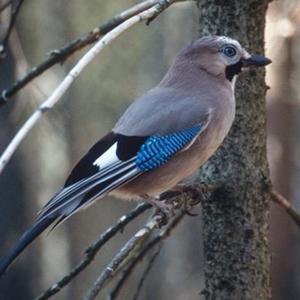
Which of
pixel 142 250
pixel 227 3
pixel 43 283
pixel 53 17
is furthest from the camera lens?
pixel 53 17

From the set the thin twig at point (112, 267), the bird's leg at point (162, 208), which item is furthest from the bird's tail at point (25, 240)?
the bird's leg at point (162, 208)

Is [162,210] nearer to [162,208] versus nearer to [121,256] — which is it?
[162,208]

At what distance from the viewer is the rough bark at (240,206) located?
3502 millimetres

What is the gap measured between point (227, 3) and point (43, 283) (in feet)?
21.8

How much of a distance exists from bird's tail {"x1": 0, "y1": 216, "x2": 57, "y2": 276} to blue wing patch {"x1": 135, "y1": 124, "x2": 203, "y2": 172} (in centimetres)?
48

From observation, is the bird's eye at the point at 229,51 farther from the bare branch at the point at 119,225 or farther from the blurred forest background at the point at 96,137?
the blurred forest background at the point at 96,137

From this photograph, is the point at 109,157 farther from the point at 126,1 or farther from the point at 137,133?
the point at 126,1

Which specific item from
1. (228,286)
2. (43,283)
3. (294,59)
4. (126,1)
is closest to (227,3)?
(228,286)

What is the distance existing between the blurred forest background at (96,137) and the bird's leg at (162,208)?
3.83 metres

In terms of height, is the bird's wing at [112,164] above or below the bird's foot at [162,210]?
above

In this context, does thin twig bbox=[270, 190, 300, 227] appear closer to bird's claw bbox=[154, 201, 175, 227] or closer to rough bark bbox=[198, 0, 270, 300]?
rough bark bbox=[198, 0, 270, 300]

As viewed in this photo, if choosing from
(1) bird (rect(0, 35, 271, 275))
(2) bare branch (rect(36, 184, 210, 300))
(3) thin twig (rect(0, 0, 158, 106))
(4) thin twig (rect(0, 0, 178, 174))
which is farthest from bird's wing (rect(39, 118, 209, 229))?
(4) thin twig (rect(0, 0, 178, 174))

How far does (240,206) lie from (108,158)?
18.9 inches

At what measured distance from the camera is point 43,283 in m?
9.78
